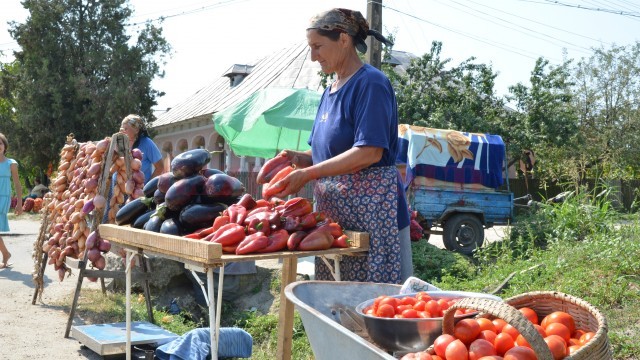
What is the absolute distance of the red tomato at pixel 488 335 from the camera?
1810 millimetres

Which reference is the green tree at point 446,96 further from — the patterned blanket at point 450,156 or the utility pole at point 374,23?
the utility pole at point 374,23

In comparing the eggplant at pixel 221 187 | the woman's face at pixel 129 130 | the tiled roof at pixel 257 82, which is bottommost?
the eggplant at pixel 221 187

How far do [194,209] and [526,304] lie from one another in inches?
72.6

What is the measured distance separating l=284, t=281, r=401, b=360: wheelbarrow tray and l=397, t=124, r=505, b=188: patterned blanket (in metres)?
9.49

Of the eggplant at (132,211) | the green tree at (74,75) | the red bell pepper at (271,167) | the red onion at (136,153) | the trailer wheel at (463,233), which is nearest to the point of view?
the red bell pepper at (271,167)

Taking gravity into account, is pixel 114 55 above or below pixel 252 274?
above

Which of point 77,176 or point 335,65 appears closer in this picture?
point 335,65

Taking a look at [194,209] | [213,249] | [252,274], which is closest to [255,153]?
[252,274]

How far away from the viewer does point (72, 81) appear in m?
28.4

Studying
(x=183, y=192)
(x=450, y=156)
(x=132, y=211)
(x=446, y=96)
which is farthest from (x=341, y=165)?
(x=446, y=96)

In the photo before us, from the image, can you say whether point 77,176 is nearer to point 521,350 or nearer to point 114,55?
point 521,350

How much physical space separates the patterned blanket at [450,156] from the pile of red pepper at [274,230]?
8.80 metres

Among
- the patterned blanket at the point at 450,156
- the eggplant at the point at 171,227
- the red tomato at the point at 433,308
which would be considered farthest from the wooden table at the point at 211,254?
the patterned blanket at the point at 450,156

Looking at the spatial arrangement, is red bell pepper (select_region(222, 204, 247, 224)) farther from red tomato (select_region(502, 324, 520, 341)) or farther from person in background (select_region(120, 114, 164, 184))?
person in background (select_region(120, 114, 164, 184))
